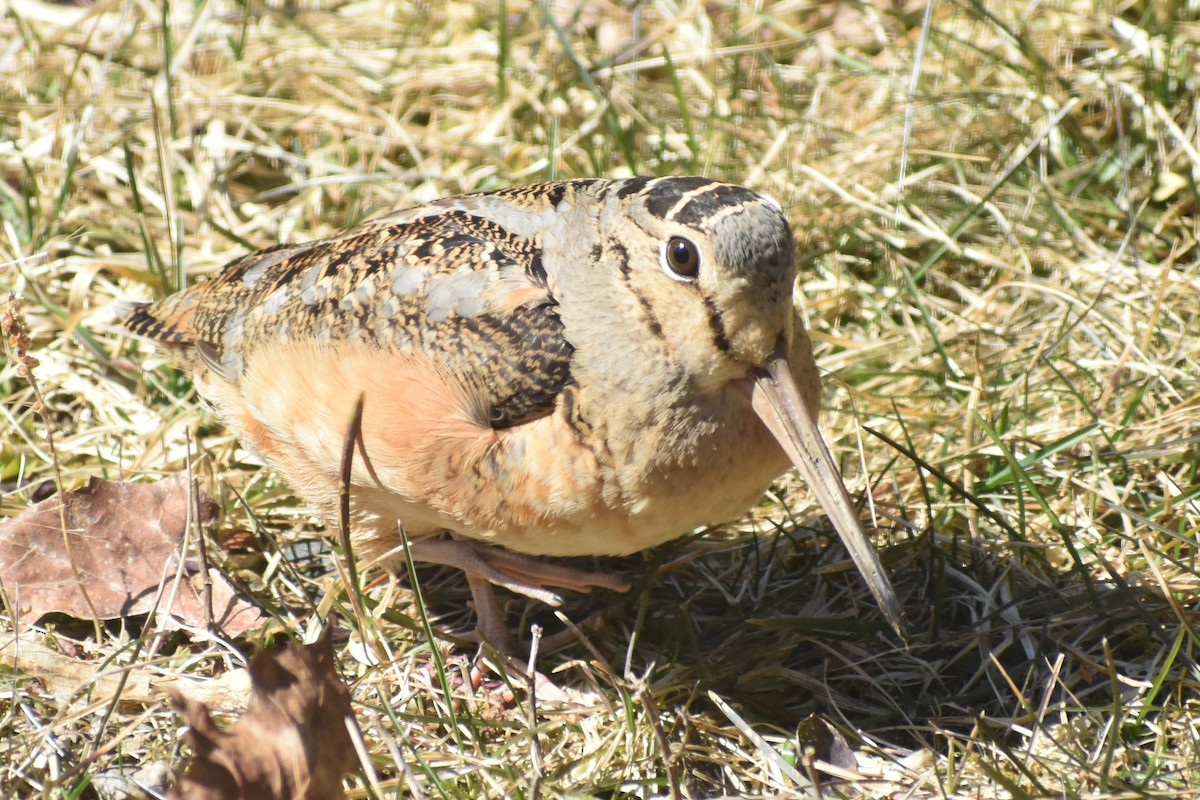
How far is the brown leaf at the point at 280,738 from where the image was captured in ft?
8.63

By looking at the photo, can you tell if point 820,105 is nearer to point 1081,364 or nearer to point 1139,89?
point 1139,89

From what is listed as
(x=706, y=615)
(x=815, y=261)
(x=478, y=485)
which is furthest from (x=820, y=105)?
(x=478, y=485)

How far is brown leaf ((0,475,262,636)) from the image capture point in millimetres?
3668

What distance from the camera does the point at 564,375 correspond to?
3.17 metres

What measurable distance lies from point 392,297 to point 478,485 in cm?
57

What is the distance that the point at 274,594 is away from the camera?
3885mm

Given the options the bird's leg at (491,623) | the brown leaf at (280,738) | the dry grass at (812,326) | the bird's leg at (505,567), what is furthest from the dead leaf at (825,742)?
the brown leaf at (280,738)

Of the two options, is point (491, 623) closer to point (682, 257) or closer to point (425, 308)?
point (425, 308)

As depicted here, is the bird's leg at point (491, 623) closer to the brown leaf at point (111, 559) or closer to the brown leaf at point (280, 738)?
the brown leaf at point (111, 559)

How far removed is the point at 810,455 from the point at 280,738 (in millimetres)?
1354

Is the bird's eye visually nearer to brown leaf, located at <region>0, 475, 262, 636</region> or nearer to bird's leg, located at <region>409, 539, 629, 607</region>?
bird's leg, located at <region>409, 539, 629, 607</region>

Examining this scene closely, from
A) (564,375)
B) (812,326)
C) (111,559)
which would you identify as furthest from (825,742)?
(111,559)

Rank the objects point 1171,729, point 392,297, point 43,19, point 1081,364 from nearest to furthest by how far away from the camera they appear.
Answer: point 1171,729 → point 392,297 → point 1081,364 → point 43,19

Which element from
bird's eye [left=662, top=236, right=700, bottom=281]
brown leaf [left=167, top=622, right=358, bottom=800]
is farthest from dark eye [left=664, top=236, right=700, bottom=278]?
brown leaf [left=167, top=622, right=358, bottom=800]
